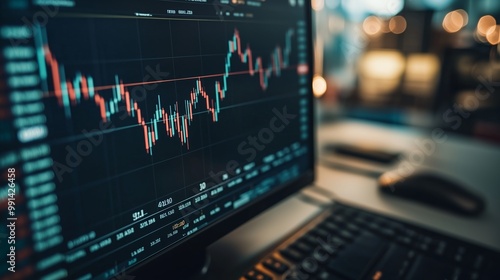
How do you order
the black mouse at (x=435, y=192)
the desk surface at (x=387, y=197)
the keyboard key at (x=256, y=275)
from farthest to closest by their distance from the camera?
1. the black mouse at (x=435, y=192)
2. the desk surface at (x=387, y=197)
3. the keyboard key at (x=256, y=275)

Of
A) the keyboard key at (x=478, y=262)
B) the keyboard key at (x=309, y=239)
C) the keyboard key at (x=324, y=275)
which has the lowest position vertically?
the keyboard key at (x=478, y=262)

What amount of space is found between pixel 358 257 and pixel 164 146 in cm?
32

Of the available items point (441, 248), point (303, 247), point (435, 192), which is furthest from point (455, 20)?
point (303, 247)

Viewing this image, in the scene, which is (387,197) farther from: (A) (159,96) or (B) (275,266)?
(A) (159,96)

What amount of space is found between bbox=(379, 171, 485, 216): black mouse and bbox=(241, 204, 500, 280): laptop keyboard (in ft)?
0.49

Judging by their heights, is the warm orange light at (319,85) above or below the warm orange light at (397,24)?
below

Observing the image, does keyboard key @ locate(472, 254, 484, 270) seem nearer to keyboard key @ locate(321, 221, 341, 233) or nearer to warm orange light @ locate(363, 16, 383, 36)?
keyboard key @ locate(321, 221, 341, 233)

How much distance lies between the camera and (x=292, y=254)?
51 centimetres

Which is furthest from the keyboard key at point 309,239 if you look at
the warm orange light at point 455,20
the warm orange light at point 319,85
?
the warm orange light at point 455,20

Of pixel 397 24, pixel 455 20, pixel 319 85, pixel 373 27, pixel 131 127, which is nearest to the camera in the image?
pixel 131 127

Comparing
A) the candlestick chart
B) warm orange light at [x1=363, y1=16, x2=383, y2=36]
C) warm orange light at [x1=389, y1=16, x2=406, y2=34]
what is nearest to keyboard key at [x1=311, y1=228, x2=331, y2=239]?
the candlestick chart

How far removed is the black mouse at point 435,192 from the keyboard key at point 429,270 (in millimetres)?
219

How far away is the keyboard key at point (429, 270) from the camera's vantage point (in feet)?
1.61

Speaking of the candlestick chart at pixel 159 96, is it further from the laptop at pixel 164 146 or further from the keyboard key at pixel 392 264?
the keyboard key at pixel 392 264
